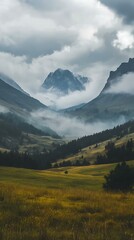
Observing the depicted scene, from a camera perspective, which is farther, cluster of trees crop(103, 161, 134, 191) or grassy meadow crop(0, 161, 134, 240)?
cluster of trees crop(103, 161, 134, 191)

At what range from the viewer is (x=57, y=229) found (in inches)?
538

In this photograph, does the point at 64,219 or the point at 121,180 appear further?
the point at 121,180

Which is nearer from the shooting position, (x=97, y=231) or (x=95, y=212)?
(x=97, y=231)

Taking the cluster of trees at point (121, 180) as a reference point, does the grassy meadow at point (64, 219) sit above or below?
below

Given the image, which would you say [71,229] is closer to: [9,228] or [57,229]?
[57,229]

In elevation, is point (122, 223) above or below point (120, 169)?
below

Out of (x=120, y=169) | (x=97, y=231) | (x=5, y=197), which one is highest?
(x=120, y=169)

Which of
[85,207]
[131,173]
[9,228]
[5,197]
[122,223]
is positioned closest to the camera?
[9,228]

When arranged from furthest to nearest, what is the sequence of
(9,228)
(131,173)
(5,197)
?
1. (131,173)
2. (5,197)
3. (9,228)

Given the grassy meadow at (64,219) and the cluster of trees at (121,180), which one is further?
the cluster of trees at (121,180)

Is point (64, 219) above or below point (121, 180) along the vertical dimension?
below

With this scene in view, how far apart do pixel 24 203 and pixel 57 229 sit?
540 centimetres

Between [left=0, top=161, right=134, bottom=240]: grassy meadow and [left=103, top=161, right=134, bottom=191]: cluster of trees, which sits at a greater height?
[left=103, top=161, right=134, bottom=191]: cluster of trees

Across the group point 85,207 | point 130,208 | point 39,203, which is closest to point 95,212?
point 85,207
